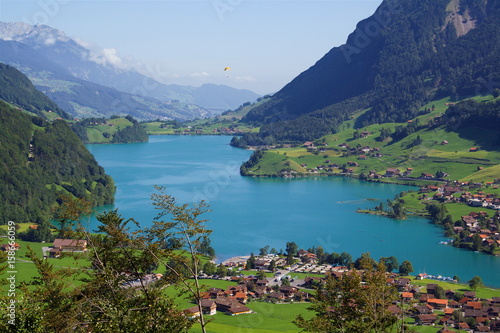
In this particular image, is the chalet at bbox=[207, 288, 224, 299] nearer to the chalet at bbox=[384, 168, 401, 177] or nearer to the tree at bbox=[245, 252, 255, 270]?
the tree at bbox=[245, 252, 255, 270]

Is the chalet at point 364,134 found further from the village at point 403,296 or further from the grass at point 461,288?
the grass at point 461,288

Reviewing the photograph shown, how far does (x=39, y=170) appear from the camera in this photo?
59.1m

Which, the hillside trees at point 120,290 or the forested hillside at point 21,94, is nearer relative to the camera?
the hillside trees at point 120,290

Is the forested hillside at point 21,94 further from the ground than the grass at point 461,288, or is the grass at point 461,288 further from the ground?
the forested hillside at point 21,94

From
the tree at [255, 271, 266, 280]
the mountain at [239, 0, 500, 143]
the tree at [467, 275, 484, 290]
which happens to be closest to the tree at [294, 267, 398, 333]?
the tree at [255, 271, 266, 280]

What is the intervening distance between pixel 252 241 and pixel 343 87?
116 metres

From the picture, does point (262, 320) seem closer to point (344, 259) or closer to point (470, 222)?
point (344, 259)

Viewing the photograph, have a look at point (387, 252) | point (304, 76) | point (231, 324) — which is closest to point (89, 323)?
point (231, 324)

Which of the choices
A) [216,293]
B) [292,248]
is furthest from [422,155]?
[216,293]

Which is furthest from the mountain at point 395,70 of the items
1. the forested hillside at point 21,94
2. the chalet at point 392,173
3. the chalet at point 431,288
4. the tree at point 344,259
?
the chalet at point 431,288

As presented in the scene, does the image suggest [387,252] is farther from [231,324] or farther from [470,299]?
[231,324]

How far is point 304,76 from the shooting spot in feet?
Answer: 593

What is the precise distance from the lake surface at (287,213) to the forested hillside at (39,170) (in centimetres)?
433

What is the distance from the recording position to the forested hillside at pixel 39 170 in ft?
168
